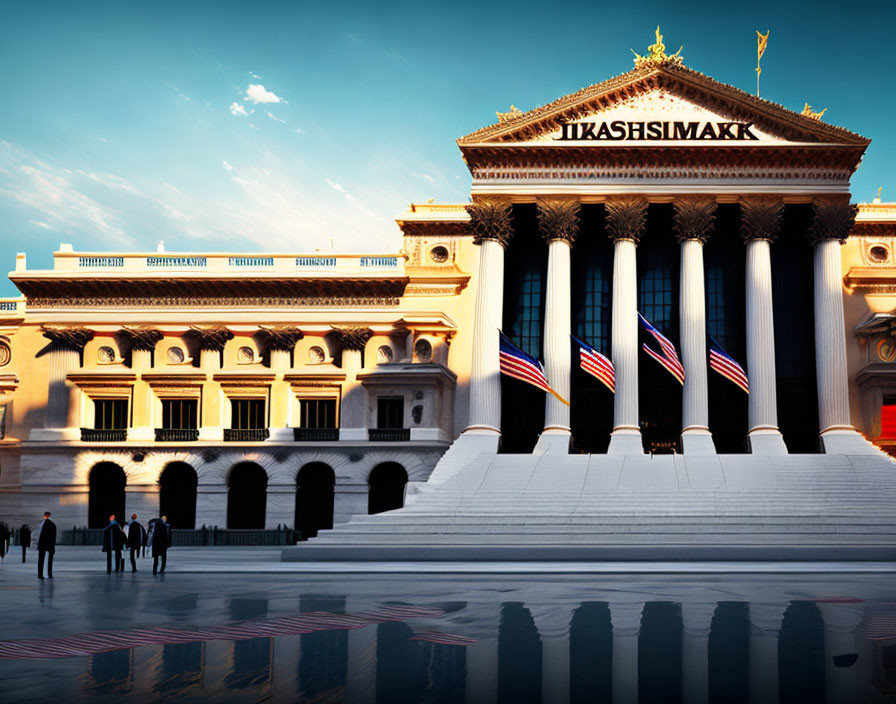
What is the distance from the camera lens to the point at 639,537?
1406 inches

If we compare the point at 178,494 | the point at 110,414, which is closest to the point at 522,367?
the point at 178,494

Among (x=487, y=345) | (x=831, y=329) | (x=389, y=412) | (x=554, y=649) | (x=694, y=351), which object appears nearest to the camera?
(x=554, y=649)

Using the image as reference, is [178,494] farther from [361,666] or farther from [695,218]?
[361,666]

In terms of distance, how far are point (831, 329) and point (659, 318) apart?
901cm

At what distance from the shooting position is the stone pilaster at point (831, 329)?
4838 centimetres

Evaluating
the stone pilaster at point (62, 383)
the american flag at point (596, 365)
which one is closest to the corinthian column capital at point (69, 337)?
the stone pilaster at point (62, 383)

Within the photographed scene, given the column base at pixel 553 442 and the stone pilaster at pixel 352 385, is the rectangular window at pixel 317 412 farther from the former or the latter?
the column base at pixel 553 442

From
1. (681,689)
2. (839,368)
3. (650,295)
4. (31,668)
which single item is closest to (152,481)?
(650,295)

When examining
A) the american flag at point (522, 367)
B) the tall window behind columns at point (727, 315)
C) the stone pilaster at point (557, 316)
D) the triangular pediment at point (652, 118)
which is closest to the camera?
the american flag at point (522, 367)

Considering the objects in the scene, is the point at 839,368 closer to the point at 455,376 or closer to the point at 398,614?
the point at 455,376

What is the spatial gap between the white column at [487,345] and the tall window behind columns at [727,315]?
12.0m

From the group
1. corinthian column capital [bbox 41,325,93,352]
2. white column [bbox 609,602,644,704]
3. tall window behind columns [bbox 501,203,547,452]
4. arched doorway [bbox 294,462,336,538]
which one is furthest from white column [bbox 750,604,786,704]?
corinthian column capital [bbox 41,325,93,352]

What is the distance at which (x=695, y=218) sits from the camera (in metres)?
51.0

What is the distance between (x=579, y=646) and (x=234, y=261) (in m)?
47.5
